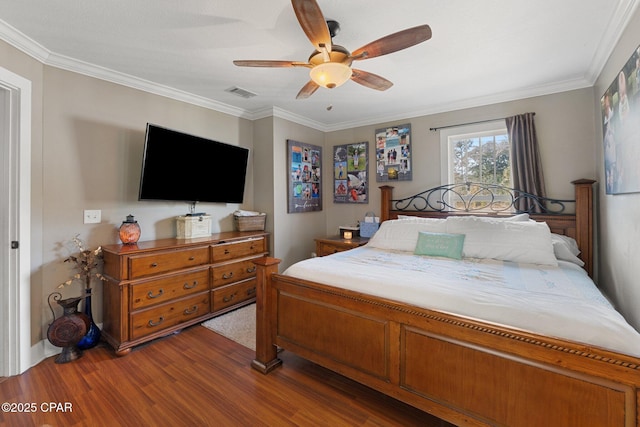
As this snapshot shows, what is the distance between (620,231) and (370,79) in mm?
2106

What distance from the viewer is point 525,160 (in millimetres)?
3088

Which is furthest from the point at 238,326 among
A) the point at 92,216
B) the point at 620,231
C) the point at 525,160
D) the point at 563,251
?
the point at 525,160

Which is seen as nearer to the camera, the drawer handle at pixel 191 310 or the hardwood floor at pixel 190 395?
the hardwood floor at pixel 190 395

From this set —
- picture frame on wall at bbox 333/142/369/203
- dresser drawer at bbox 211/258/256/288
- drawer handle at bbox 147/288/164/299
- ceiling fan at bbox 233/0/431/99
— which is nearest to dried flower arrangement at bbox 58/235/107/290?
drawer handle at bbox 147/288/164/299

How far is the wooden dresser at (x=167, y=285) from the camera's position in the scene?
243 cm

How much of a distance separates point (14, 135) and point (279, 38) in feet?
7.02

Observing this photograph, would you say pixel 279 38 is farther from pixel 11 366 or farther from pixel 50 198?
pixel 11 366

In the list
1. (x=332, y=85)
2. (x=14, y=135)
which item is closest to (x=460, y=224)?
(x=332, y=85)

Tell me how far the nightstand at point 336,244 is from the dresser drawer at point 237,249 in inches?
29.5

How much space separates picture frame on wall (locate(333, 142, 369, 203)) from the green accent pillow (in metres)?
1.68

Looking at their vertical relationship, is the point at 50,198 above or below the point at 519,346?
above

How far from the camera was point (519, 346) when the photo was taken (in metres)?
1.27

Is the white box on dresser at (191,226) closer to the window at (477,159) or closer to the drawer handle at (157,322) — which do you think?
the drawer handle at (157,322)

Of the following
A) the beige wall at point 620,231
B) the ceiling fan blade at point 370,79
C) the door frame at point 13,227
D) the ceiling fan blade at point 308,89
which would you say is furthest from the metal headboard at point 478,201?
the door frame at point 13,227
